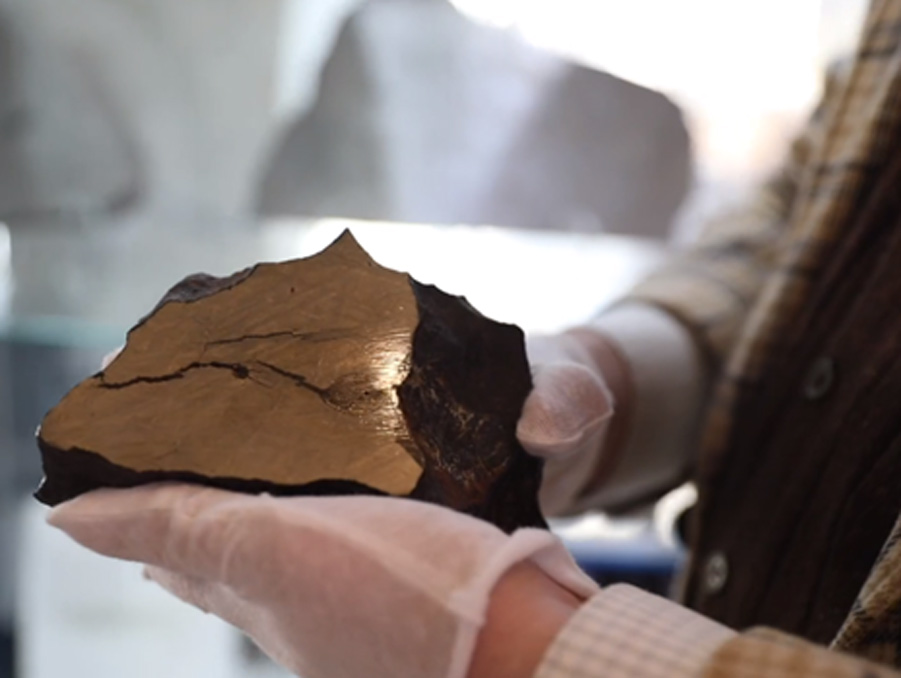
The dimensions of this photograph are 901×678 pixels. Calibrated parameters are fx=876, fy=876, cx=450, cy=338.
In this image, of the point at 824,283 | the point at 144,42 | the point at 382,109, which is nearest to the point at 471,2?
the point at 382,109

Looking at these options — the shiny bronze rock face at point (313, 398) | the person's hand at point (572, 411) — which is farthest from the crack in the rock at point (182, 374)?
the person's hand at point (572, 411)

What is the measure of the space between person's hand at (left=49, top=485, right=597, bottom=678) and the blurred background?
58 centimetres

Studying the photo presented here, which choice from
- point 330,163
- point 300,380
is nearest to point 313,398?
point 300,380

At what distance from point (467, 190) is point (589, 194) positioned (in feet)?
0.61

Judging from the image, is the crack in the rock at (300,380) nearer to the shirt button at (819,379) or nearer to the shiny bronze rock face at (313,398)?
the shiny bronze rock face at (313,398)

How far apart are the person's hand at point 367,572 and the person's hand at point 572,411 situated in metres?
0.12

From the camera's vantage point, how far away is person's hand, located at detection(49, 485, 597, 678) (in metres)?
0.34

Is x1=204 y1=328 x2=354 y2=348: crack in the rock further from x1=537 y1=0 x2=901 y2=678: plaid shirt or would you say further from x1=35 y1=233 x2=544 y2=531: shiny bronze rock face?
x1=537 y1=0 x2=901 y2=678: plaid shirt

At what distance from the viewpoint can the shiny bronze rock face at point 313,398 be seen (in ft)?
1.39

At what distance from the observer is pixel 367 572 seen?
1.17 feet

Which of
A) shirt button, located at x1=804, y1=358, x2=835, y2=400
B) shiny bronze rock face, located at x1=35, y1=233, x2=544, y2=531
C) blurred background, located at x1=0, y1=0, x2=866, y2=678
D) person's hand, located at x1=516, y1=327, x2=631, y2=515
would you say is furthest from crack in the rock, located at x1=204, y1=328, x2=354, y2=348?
blurred background, located at x1=0, y1=0, x2=866, y2=678

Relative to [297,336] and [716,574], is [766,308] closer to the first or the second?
[716,574]

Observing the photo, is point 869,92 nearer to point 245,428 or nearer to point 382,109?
point 245,428

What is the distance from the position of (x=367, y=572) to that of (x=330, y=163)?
94 centimetres
